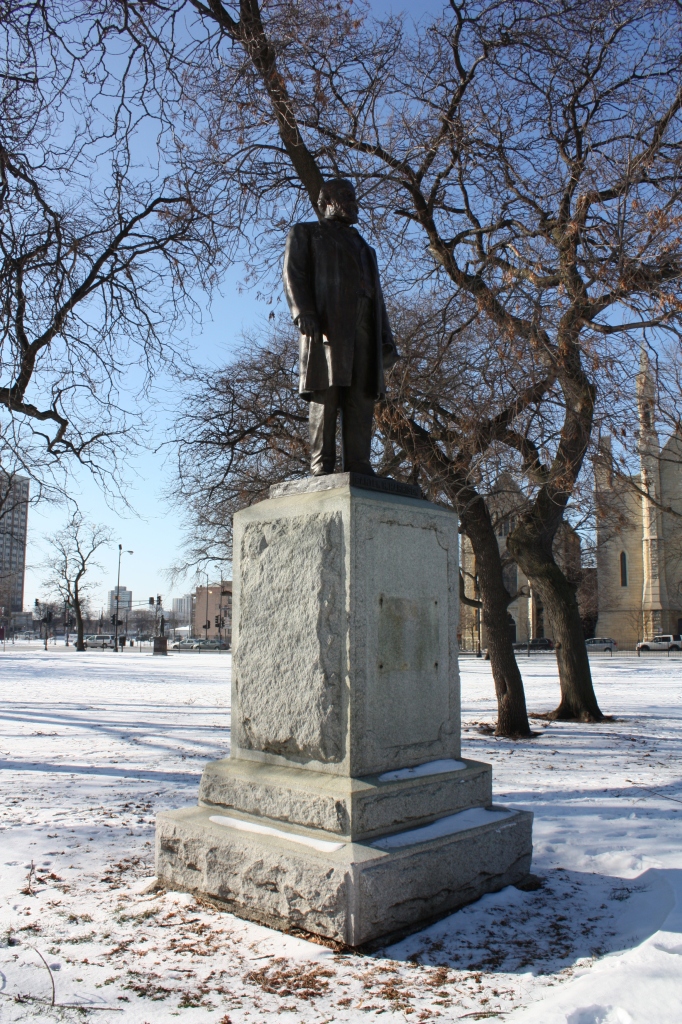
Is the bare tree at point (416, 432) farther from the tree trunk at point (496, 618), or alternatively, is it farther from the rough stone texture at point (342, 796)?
the rough stone texture at point (342, 796)

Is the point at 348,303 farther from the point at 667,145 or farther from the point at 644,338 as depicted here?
the point at 667,145

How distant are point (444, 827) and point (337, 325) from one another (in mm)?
2982

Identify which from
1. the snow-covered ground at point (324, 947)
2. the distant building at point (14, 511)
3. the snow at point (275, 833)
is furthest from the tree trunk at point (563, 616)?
the snow at point (275, 833)

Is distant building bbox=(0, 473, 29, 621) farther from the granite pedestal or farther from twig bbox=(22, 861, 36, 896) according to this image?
the granite pedestal

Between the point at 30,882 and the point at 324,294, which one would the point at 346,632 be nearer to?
the point at 324,294

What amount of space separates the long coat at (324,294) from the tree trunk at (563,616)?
8.32m

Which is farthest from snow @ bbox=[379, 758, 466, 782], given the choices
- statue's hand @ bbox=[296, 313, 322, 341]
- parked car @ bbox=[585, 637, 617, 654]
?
parked car @ bbox=[585, 637, 617, 654]

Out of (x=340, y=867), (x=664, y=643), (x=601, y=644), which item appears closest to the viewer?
→ (x=340, y=867)

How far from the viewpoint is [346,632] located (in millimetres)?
4164

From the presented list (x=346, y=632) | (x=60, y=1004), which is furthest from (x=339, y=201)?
(x=60, y=1004)

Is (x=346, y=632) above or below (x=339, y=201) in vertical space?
below

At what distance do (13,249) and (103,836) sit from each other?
523cm

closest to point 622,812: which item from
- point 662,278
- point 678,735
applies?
point 662,278

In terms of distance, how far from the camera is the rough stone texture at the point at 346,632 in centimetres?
419
